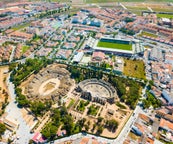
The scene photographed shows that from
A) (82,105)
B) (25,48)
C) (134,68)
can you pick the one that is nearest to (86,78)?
(82,105)

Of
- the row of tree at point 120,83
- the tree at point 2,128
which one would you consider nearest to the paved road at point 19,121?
the tree at point 2,128

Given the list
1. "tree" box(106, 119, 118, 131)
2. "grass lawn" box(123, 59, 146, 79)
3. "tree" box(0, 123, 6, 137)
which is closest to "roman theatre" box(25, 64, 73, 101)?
"tree" box(0, 123, 6, 137)

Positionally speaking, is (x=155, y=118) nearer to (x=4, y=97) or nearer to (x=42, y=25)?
(x=4, y=97)

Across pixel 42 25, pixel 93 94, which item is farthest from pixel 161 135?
pixel 42 25

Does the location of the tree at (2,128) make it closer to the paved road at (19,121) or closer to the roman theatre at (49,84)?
the paved road at (19,121)

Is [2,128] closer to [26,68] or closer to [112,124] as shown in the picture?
[26,68]

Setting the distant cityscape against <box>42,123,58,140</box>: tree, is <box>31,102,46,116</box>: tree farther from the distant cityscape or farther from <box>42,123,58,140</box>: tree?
<box>42,123,58,140</box>: tree
